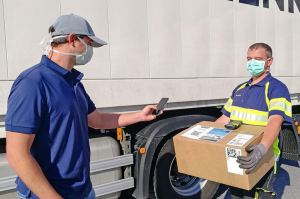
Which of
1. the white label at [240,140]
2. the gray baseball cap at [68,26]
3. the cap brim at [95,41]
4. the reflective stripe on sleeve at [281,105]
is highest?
the gray baseball cap at [68,26]

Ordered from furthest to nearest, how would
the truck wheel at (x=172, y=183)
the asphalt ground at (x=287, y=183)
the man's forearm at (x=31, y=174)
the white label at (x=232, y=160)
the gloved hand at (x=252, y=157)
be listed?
the asphalt ground at (x=287, y=183) → the truck wheel at (x=172, y=183) → the white label at (x=232, y=160) → the gloved hand at (x=252, y=157) → the man's forearm at (x=31, y=174)

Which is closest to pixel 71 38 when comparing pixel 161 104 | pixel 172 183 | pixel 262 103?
pixel 161 104

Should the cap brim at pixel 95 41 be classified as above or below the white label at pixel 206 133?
above

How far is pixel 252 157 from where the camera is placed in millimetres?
1942

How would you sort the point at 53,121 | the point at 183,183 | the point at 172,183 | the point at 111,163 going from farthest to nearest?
the point at 183,183
the point at 172,183
the point at 111,163
the point at 53,121

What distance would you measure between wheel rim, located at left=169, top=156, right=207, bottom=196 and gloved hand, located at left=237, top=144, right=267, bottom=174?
4.48 ft

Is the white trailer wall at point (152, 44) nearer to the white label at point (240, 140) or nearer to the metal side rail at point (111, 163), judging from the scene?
the metal side rail at point (111, 163)

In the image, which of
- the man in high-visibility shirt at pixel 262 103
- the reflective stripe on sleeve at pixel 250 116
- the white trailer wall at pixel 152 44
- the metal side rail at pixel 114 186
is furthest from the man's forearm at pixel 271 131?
the metal side rail at pixel 114 186

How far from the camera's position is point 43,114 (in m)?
1.31

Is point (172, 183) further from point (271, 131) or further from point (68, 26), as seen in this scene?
point (68, 26)

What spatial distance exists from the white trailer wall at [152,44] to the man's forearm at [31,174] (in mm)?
1041

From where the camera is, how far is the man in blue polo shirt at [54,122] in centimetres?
124

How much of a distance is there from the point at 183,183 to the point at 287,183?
64.7 inches

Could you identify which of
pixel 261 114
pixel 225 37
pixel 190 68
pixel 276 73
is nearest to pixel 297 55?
pixel 276 73
